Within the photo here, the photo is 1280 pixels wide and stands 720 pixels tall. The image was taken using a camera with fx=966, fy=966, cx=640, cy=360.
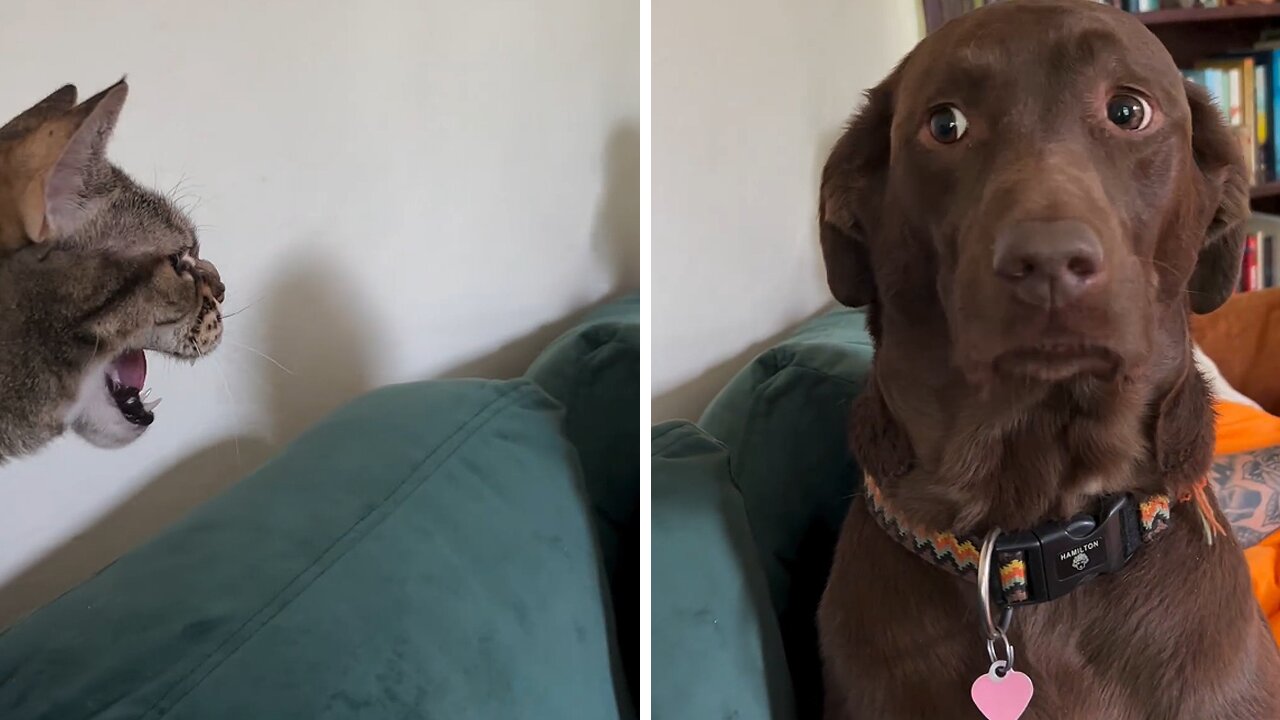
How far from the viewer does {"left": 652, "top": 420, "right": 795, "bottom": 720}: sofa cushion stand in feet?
3.22

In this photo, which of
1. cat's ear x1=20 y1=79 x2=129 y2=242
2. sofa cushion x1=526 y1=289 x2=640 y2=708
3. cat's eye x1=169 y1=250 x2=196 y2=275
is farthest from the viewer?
sofa cushion x1=526 y1=289 x2=640 y2=708

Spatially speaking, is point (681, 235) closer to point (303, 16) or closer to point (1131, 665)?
point (303, 16)

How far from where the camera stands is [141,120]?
0.69 meters

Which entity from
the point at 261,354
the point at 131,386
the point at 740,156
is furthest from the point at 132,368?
the point at 740,156

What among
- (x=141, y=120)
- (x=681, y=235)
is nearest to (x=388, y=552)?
(x=141, y=120)

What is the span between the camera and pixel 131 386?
2.27 ft

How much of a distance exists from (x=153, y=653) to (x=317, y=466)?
221mm

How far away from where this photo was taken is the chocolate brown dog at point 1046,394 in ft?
2.55

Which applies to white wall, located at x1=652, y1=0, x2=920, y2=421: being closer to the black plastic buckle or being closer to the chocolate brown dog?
the chocolate brown dog

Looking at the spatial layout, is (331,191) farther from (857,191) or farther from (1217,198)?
(1217,198)

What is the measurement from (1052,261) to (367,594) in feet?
1.86

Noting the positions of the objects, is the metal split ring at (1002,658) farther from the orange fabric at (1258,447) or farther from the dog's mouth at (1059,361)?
the orange fabric at (1258,447)

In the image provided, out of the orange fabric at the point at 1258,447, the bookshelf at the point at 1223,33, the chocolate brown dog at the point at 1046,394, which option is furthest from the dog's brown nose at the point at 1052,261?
the bookshelf at the point at 1223,33

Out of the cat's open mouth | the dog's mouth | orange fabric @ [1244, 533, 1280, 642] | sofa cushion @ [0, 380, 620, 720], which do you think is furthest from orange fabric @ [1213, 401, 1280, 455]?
the cat's open mouth
